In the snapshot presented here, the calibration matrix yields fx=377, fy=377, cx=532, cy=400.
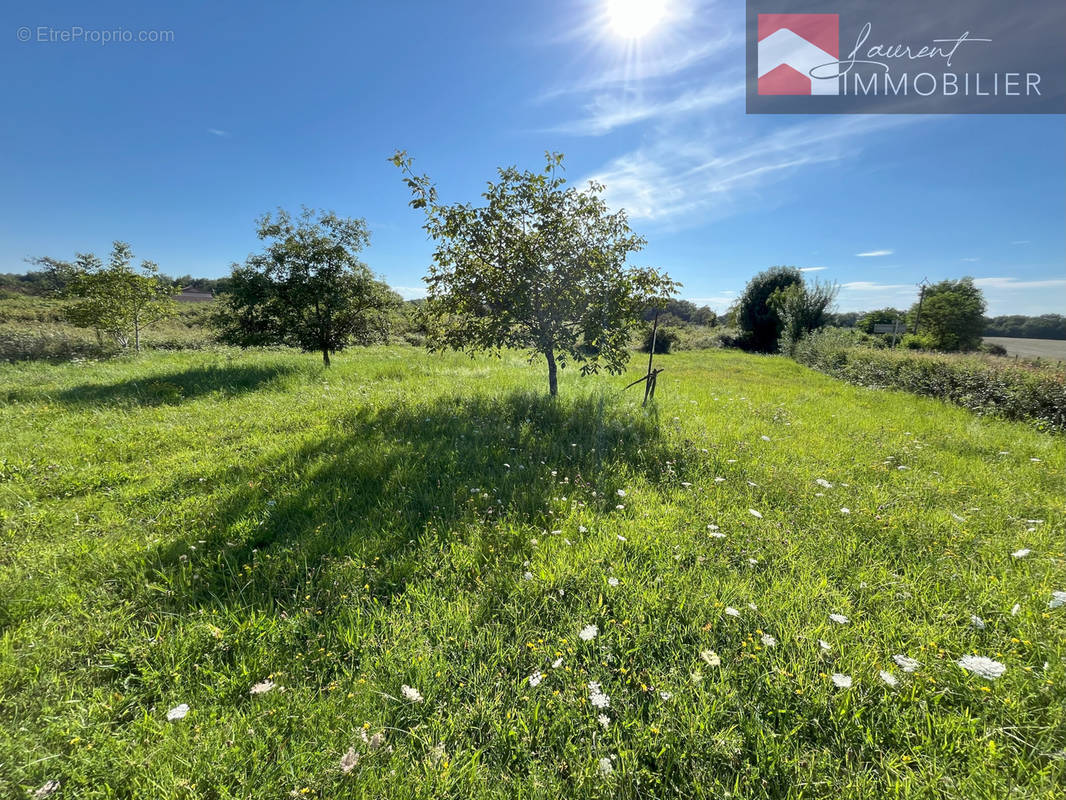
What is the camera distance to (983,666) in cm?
196

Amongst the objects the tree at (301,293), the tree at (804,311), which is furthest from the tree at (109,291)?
the tree at (804,311)

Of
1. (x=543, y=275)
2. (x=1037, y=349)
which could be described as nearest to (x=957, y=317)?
(x=1037, y=349)

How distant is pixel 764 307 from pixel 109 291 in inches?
1623

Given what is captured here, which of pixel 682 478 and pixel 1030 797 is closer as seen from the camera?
pixel 1030 797

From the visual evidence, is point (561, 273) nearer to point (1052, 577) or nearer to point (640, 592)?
point (640, 592)

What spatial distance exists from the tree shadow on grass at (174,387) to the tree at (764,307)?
115 feet

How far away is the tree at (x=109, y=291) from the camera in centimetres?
1480

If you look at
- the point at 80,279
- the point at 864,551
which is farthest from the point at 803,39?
the point at 80,279

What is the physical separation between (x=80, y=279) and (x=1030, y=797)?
962 inches

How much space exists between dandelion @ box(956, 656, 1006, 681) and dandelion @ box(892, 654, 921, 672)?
0.21 meters

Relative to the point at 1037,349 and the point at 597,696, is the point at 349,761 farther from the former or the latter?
the point at 1037,349

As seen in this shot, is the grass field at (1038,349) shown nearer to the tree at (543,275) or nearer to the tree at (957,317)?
the tree at (957,317)

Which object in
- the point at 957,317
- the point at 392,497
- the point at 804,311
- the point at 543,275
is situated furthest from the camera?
the point at 957,317

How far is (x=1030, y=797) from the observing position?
1520 millimetres
